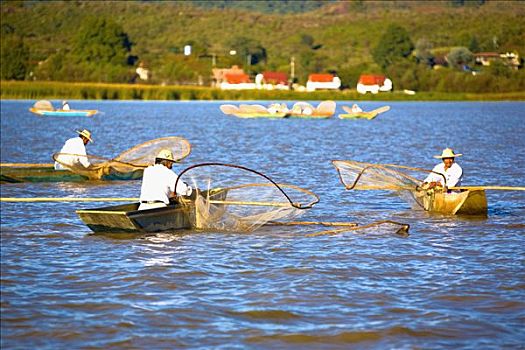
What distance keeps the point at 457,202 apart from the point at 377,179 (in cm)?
129

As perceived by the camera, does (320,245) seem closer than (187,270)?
No

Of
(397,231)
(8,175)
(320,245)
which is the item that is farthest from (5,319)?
(8,175)

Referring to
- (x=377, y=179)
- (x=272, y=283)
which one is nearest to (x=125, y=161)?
(x=377, y=179)

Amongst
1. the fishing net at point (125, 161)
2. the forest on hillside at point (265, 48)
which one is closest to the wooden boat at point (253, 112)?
the fishing net at point (125, 161)

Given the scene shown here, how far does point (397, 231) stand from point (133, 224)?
3.81 meters

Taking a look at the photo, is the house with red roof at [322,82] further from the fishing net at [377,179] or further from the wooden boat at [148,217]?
the wooden boat at [148,217]

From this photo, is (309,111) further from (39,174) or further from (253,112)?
(39,174)

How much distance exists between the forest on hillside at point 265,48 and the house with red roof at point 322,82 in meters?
5.72

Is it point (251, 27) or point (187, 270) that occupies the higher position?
point (251, 27)

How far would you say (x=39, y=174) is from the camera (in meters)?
20.5

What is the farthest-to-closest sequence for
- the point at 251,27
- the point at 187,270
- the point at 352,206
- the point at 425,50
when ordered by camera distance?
the point at 251,27 < the point at 425,50 < the point at 352,206 < the point at 187,270

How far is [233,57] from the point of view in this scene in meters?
156

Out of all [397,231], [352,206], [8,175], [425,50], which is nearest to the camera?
[397,231]

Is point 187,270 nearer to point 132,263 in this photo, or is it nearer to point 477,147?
point 132,263
